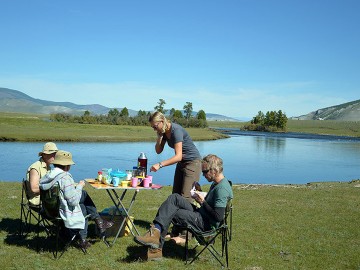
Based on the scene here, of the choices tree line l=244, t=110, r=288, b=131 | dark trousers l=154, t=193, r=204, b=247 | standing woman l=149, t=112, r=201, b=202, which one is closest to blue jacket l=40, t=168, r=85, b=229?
dark trousers l=154, t=193, r=204, b=247

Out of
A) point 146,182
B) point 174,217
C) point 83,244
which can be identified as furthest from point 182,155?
point 83,244

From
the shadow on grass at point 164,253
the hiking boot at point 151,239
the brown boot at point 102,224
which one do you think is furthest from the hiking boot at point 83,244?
the hiking boot at point 151,239

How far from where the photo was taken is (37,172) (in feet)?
23.3

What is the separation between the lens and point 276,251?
289 inches

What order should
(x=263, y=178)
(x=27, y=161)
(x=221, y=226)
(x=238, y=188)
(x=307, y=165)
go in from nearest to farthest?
(x=221, y=226)
(x=238, y=188)
(x=263, y=178)
(x=27, y=161)
(x=307, y=165)

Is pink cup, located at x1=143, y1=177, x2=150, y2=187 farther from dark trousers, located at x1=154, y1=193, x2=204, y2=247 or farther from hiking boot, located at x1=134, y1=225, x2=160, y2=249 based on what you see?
hiking boot, located at x1=134, y1=225, x2=160, y2=249

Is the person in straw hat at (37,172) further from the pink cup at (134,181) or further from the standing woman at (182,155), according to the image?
the standing woman at (182,155)

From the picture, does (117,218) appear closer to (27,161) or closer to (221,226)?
(221,226)

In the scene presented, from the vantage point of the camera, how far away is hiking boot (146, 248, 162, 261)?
638cm

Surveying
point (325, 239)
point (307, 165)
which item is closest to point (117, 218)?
point (325, 239)

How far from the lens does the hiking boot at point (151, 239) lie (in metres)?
6.23

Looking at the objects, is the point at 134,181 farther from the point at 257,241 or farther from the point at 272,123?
the point at 272,123

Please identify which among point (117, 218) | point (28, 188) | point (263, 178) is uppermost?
point (28, 188)

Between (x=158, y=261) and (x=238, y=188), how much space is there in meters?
10.4
